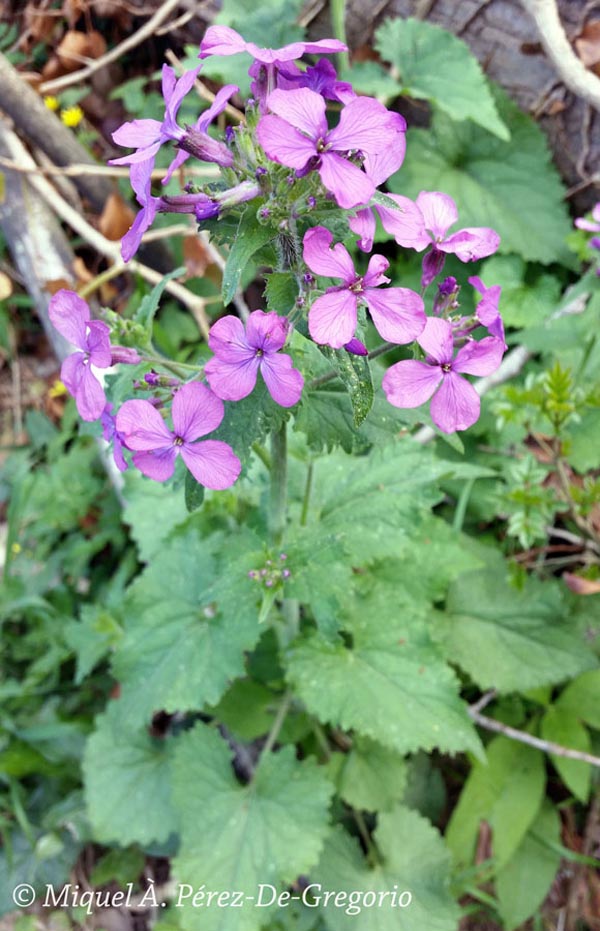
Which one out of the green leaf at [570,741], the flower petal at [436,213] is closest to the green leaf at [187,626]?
the flower petal at [436,213]

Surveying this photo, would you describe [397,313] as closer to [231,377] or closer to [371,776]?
[231,377]


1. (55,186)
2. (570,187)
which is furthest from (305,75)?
(55,186)

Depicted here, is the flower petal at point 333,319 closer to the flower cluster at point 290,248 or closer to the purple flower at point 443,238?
the flower cluster at point 290,248

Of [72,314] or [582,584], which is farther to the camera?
[582,584]

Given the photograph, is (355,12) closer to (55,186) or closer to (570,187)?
(570,187)

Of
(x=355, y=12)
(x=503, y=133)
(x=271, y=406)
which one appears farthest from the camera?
(x=355, y=12)

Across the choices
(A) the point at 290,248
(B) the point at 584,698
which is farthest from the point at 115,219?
(B) the point at 584,698

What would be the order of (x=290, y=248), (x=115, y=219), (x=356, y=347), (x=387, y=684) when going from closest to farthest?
1. (x=356, y=347)
2. (x=290, y=248)
3. (x=387, y=684)
4. (x=115, y=219)
